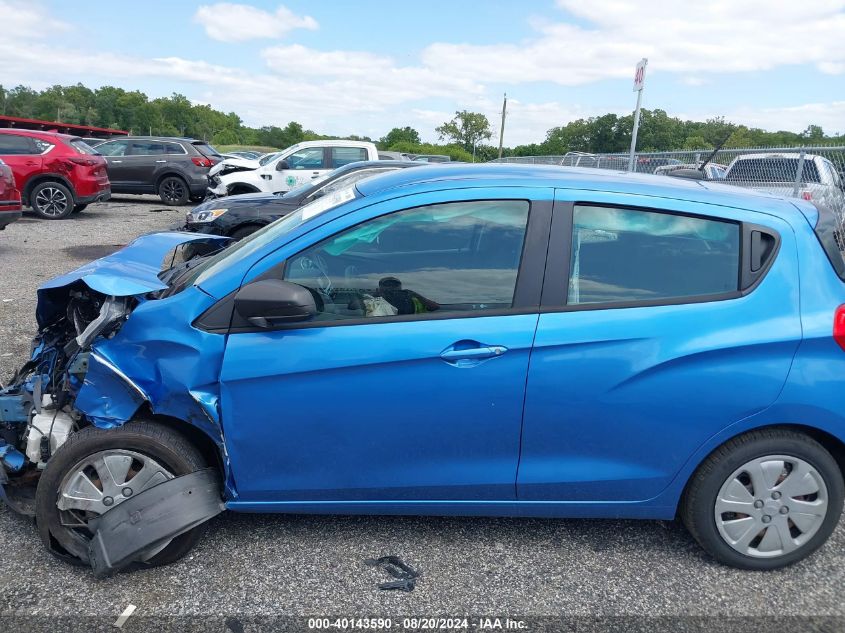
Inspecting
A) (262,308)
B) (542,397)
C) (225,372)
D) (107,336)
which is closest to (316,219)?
(262,308)

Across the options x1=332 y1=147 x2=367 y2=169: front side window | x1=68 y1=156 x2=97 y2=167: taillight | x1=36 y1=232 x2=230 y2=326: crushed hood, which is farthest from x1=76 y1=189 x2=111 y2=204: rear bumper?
x1=36 y1=232 x2=230 y2=326: crushed hood

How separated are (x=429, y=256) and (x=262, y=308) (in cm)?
70

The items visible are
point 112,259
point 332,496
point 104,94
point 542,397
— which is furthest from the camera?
point 104,94

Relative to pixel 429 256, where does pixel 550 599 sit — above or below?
below

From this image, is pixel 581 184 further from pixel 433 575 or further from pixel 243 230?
pixel 243 230

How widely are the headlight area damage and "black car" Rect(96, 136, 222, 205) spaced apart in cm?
1400

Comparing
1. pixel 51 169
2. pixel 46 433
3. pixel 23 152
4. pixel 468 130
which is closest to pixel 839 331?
pixel 46 433

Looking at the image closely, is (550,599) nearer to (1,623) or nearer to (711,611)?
(711,611)

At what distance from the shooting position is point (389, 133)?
7806 centimetres

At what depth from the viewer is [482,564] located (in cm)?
285

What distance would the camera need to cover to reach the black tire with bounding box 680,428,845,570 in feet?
8.86

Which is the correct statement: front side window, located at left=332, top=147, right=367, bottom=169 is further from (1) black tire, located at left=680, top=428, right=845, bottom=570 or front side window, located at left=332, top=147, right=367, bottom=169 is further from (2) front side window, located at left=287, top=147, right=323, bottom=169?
(1) black tire, located at left=680, top=428, right=845, bottom=570

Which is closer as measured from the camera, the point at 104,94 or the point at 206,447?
the point at 206,447

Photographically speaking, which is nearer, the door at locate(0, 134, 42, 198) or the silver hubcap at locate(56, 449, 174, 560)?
the silver hubcap at locate(56, 449, 174, 560)
